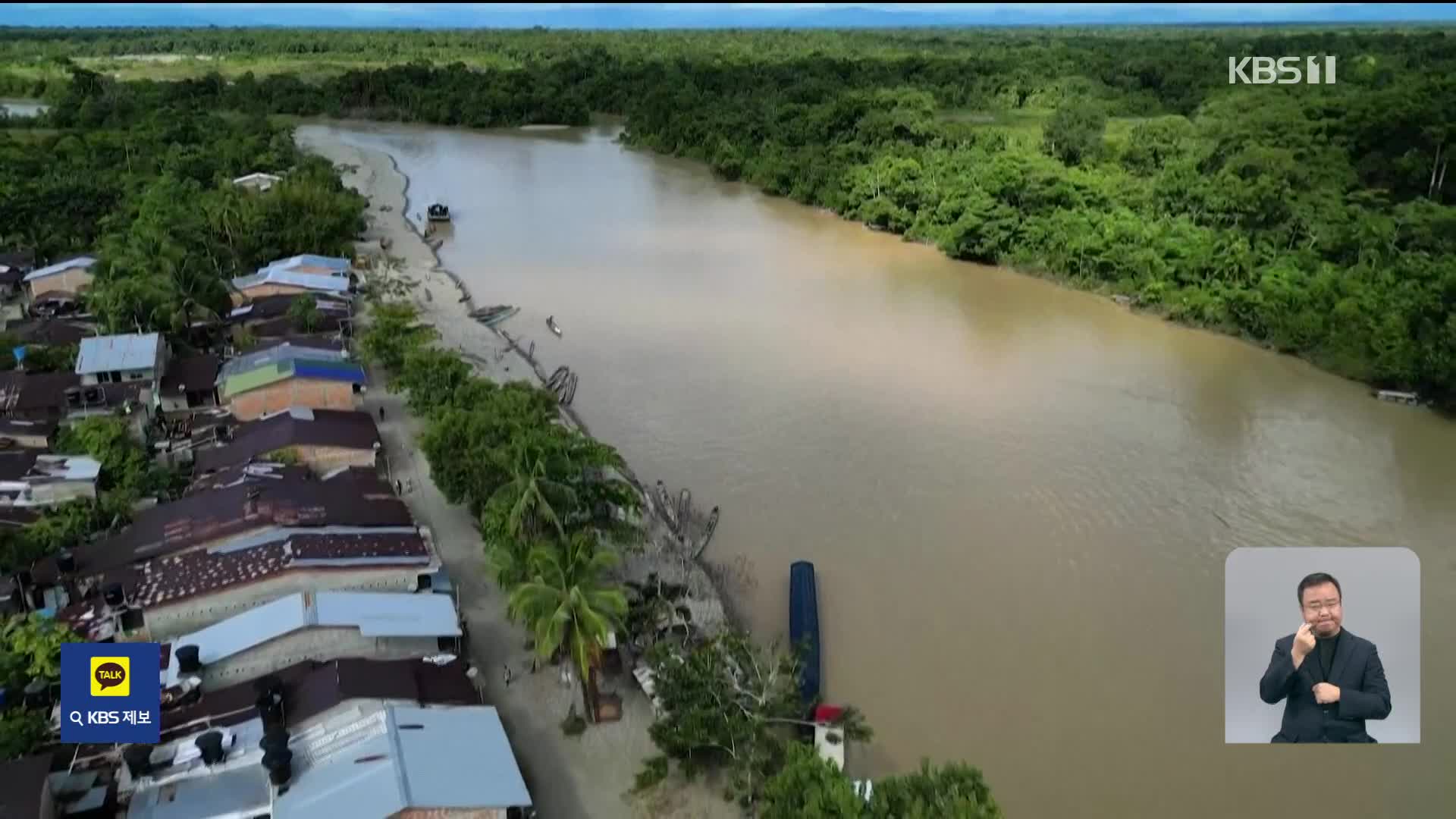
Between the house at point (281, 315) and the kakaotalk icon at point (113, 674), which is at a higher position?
the house at point (281, 315)

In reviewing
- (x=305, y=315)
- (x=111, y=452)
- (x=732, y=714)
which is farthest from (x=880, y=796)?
(x=305, y=315)

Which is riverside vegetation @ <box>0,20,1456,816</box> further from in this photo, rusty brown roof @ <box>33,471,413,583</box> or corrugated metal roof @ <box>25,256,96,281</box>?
rusty brown roof @ <box>33,471,413,583</box>

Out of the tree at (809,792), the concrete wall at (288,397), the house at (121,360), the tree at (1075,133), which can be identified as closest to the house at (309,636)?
the tree at (809,792)

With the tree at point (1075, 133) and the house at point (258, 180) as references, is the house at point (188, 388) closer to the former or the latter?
the house at point (258, 180)

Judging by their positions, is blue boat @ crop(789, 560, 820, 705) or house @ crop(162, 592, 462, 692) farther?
blue boat @ crop(789, 560, 820, 705)

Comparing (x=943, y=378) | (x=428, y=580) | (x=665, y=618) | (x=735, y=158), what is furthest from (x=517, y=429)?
(x=735, y=158)

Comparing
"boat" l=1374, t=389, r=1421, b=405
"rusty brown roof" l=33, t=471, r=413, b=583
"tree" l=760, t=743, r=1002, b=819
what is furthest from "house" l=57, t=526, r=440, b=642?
"boat" l=1374, t=389, r=1421, b=405
